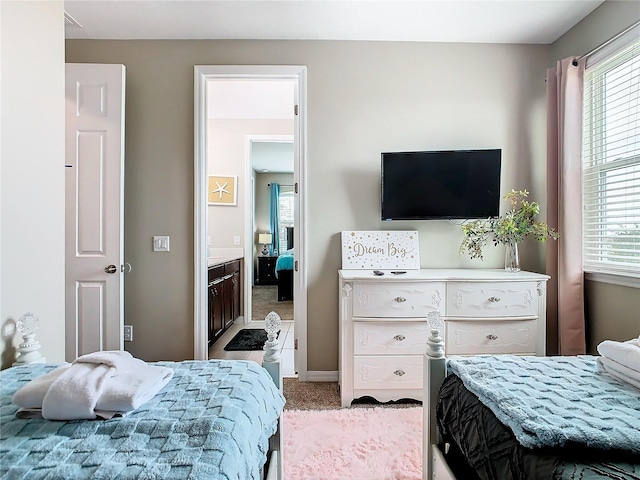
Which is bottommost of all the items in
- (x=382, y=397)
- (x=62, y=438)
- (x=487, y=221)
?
(x=382, y=397)

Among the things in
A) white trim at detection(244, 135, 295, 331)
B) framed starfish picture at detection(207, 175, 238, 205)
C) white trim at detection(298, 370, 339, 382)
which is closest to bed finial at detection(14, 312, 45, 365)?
white trim at detection(298, 370, 339, 382)

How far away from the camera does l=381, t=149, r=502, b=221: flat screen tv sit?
246cm

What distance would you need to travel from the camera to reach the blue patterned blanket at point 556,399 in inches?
29.4

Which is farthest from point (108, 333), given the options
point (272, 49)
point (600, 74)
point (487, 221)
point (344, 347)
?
point (600, 74)

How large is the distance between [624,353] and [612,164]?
1.65 meters

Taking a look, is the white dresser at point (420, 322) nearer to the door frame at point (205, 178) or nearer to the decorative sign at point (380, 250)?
the decorative sign at point (380, 250)

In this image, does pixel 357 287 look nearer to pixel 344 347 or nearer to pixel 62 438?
pixel 344 347

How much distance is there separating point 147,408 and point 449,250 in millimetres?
2349

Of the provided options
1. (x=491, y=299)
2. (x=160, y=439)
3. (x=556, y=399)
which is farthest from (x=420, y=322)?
(x=160, y=439)

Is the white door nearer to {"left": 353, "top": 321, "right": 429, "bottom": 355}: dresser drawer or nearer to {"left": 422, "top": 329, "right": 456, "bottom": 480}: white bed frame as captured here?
{"left": 353, "top": 321, "right": 429, "bottom": 355}: dresser drawer

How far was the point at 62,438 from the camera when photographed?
Answer: 0.76 metres

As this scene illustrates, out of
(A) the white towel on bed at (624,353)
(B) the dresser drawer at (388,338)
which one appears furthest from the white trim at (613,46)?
(B) the dresser drawer at (388,338)

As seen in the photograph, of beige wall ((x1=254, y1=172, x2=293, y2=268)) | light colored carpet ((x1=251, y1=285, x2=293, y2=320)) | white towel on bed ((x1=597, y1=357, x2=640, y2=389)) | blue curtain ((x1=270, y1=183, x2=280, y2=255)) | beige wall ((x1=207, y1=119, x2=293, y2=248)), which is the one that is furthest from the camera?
beige wall ((x1=254, y1=172, x2=293, y2=268))

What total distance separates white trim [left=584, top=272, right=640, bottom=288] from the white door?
3250 millimetres
